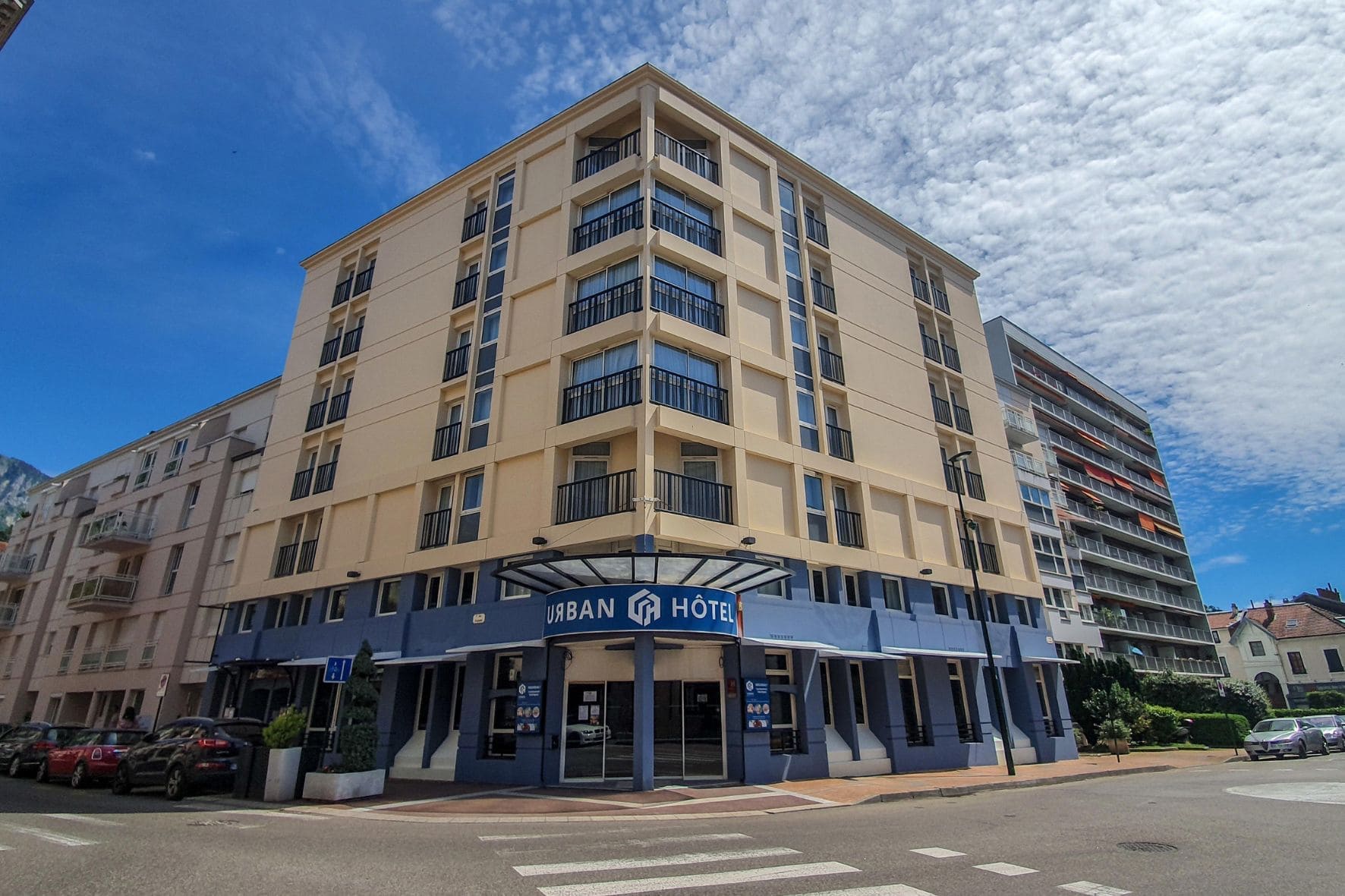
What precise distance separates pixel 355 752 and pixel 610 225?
15.5m

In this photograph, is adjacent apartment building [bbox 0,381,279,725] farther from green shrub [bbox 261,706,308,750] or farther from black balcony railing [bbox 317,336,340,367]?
green shrub [bbox 261,706,308,750]

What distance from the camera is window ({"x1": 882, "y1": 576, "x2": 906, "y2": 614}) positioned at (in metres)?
21.5

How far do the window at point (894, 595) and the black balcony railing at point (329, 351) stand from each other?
2278cm

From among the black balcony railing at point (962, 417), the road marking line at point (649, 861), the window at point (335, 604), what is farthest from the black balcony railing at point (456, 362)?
the black balcony railing at point (962, 417)

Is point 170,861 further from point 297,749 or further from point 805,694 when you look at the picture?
point 805,694

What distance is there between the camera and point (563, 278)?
20.7 m

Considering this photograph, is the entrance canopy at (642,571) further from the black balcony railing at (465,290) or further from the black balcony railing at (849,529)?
the black balcony railing at (465,290)

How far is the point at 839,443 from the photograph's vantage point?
22.4m

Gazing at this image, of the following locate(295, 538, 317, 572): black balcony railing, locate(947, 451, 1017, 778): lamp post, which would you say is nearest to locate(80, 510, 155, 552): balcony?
locate(295, 538, 317, 572): black balcony railing

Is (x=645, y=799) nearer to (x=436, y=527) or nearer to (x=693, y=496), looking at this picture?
(x=693, y=496)

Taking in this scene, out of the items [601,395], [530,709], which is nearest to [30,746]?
[530,709]

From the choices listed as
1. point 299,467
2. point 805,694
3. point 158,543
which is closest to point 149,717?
point 158,543

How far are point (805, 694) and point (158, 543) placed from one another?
30788 mm

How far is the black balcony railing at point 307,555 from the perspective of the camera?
23.6 metres
